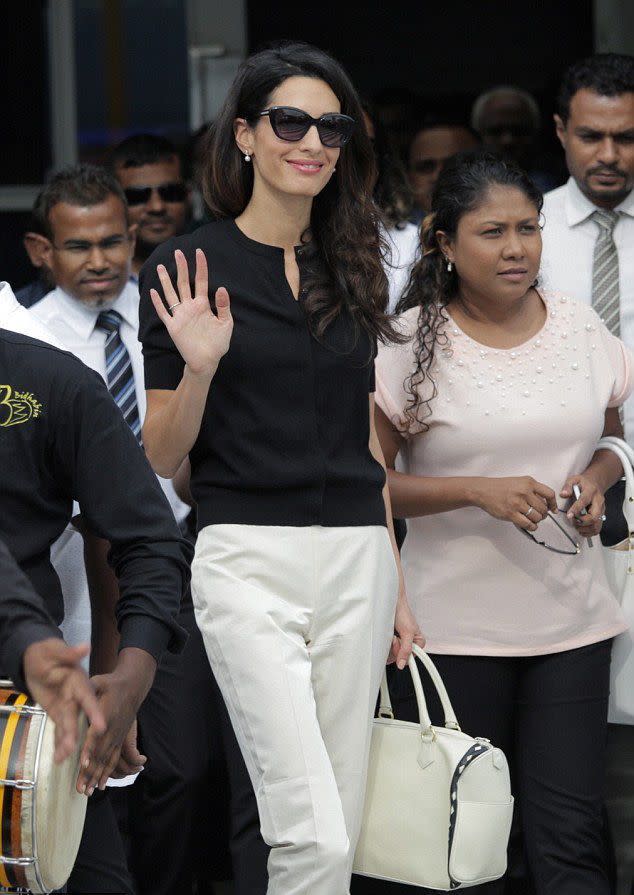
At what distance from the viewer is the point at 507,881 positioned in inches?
188

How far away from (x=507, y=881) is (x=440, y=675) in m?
1.00

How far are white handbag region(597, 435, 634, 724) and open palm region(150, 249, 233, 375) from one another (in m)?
1.16

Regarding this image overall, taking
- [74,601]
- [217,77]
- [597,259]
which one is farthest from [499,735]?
[217,77]

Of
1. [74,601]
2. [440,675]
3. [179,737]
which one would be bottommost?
[179,737]

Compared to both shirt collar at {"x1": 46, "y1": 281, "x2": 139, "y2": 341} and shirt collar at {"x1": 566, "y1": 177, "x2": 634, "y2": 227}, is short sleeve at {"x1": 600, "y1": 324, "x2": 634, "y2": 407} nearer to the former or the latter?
shirt collar at {"x1": 566, "y1": 177, "x2": 634, "y2": 227}

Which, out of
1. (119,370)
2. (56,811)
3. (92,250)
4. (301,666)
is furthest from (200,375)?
(92,250)

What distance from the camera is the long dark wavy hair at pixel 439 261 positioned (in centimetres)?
407

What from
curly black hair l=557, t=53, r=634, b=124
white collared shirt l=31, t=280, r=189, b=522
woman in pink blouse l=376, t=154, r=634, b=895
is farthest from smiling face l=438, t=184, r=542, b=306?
white collared shirt l=31, t=280, r=189, b=522

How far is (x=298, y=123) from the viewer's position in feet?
11.9

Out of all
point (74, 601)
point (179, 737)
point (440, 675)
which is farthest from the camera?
point (179, 737)

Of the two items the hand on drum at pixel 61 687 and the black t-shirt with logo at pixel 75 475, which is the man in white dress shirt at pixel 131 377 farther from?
the hand on drum at pixel 61 687

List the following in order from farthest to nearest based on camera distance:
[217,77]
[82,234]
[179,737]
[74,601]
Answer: [217,77]
[82,234]
[179,737]
[74,601]

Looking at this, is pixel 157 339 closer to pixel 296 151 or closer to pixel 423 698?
pixel 296 151

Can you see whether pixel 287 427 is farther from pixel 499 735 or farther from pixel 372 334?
pixel 499 735
